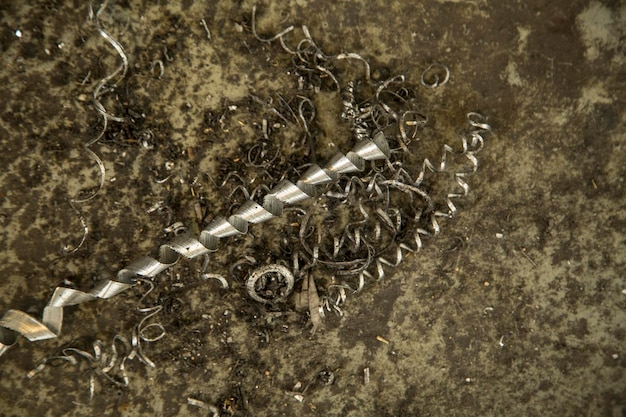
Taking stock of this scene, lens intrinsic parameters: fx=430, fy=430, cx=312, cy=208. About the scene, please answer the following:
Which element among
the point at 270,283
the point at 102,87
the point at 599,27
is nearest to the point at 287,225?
the point at 270,283

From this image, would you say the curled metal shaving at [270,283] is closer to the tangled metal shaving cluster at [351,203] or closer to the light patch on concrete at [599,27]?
the tangled metal shaving cluster at [351,203]

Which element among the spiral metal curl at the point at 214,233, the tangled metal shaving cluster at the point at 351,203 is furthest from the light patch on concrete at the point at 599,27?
the spiral metal curl at the point at 214,233

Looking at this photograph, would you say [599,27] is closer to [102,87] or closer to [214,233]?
[214,233]

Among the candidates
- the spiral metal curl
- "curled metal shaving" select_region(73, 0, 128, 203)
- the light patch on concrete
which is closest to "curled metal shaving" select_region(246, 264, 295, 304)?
the spiral metal curl

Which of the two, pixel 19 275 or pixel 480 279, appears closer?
pixel 19 275

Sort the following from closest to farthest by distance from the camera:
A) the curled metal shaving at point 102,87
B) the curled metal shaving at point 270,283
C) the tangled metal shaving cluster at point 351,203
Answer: the curled metal shaving at point 102,87 → the tangled metal shaving cluster at point 351,203 → the curled metal shaving at point 270,283

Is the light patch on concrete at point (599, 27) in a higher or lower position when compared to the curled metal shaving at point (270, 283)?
higher

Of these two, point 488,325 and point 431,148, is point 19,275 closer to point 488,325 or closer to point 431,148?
point 431,148

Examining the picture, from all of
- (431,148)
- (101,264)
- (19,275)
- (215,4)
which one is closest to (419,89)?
(431,148)
